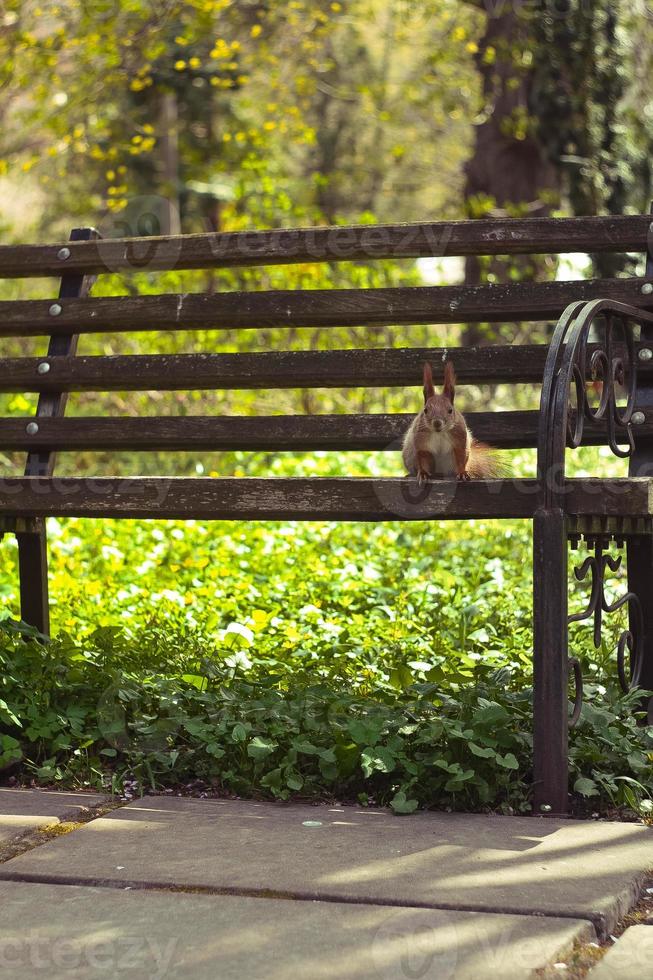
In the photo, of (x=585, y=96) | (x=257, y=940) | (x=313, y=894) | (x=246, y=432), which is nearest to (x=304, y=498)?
(x=246, y=432)

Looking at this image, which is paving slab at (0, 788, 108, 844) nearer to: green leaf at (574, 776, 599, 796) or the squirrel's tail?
green leaf at (574, 776, 599, 796)

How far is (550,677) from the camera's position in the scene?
298cm

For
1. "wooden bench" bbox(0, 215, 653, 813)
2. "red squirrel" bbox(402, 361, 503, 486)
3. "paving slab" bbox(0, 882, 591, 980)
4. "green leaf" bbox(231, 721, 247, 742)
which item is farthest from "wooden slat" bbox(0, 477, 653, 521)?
"paving slab" bbox(0, 882, 591, 980)

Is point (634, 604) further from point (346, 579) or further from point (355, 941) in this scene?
point (346, 579)

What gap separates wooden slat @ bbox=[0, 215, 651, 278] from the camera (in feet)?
12.9

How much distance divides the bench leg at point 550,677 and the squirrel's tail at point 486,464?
694mm

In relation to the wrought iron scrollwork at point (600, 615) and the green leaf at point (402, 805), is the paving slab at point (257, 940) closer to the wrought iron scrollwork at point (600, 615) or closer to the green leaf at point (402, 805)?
the green leaf at point (402, 805)

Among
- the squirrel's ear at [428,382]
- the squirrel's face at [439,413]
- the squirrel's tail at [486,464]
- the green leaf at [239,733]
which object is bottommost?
the green leaf at [239,733]

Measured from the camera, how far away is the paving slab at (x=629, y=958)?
206 cm

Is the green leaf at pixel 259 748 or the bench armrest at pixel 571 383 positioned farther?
the green leaf at pixel 259 748

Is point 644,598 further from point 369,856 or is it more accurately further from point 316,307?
point 316,307

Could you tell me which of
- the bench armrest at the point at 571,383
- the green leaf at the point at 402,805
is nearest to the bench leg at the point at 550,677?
the bench armrest at the point at 571,383

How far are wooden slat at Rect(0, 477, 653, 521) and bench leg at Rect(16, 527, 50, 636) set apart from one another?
0.97 ft

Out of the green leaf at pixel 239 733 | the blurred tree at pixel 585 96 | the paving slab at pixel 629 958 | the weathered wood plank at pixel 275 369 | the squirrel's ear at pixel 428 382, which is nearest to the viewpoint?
the paving slab at pixel 629 958
